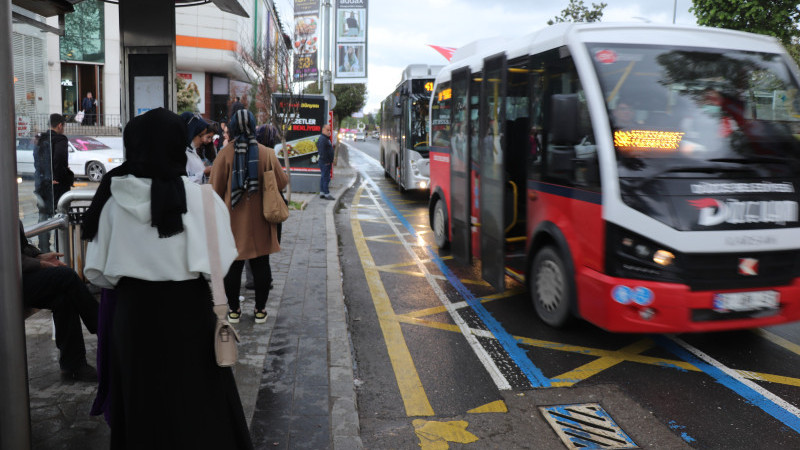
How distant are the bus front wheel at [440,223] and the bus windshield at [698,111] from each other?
409 cm

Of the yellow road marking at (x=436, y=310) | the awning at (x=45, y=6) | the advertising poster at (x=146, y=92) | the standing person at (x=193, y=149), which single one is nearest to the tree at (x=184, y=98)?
the advertising poster at (x=146, y=92)

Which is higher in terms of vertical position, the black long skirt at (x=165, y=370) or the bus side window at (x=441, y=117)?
the bus side window at (x=441, y=117)

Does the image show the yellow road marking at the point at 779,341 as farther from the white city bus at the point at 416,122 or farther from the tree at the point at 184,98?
the tree at the point at 184,98

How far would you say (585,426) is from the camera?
157 inches

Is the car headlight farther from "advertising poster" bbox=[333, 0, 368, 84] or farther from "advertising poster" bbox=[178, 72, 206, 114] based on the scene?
"advertising poster" bbox=[178, 72, 206, 114]

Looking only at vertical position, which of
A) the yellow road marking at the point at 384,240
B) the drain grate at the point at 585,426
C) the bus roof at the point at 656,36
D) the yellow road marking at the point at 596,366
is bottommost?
the drain grate at the point at 585,426

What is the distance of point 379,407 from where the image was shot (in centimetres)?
432

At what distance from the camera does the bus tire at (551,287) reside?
5.45 m

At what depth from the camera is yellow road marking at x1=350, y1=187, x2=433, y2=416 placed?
172 inches

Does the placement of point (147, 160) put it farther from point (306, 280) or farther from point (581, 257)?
point (306, 280)

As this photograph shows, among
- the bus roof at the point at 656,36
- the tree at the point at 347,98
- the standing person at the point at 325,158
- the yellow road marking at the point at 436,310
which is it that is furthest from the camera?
the tree at the point at 347,98

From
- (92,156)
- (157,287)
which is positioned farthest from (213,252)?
(92,156)

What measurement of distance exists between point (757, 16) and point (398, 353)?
17.2 m

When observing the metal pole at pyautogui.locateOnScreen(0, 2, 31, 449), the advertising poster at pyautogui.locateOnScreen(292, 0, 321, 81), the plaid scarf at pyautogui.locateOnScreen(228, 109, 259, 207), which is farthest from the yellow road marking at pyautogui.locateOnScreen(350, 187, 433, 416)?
the advertising poster at pyautogui.locateOnScreen(292, 0, 321, 81)
